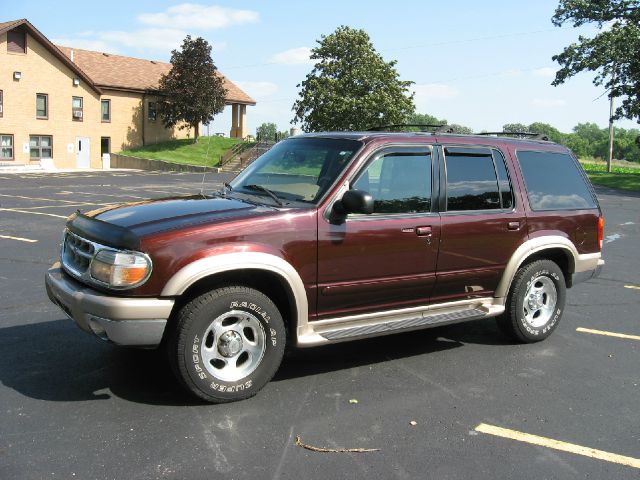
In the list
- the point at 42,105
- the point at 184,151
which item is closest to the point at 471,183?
the point at 42,105

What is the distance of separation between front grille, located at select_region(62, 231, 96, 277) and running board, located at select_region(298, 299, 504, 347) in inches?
61.9

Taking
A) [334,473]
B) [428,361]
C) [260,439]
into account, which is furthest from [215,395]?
[428,361]

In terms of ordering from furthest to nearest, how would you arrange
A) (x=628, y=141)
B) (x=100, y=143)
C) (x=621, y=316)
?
(x=628, y=141) → (x=100, y=143) → (x=621, y=316)

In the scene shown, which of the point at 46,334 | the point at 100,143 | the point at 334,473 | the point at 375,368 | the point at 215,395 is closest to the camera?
the point at 334,473

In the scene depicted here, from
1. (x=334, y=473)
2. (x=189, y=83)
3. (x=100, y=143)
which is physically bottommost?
(x=334, y=473)

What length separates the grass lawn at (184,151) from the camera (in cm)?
4844

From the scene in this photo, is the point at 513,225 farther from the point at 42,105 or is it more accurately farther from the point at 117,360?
the point at 42,105

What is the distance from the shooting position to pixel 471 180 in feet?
18.1

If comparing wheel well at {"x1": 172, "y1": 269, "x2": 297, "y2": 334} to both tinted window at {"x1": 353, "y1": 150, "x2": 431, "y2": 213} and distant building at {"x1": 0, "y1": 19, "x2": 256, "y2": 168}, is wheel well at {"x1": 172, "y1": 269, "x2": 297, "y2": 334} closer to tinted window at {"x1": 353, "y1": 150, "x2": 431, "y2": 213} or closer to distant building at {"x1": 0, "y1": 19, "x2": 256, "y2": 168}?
tinted window at {"x1": 353, "y1": 150, "x2": 431, "y2": 213}

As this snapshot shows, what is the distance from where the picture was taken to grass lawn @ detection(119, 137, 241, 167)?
159 feet

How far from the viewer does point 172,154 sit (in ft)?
162

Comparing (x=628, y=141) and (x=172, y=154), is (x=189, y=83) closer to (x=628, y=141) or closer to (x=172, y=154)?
(x=172, y=154)

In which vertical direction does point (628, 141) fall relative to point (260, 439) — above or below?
above

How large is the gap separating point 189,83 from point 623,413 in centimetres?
4811
